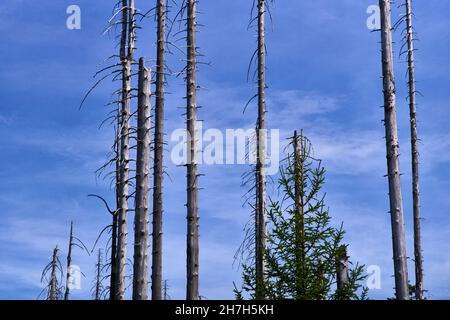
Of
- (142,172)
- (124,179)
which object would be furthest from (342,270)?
(124,179)

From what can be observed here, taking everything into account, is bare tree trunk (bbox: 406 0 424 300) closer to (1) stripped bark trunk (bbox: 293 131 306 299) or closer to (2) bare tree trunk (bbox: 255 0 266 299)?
(2) bare tree trunk (bbox: 255 0 266 299)

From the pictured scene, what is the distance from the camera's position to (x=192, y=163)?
16609 mm

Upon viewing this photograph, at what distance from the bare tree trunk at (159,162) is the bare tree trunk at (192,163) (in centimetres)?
92

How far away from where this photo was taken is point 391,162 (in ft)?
45.9

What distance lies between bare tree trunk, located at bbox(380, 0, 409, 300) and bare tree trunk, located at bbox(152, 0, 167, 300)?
619cm

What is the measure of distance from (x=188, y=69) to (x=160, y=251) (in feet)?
17.0

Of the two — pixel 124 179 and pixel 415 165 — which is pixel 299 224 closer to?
pixel 124 179

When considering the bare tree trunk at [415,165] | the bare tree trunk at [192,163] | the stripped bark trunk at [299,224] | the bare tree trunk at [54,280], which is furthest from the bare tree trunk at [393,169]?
the bare tree trunk at [54,280]

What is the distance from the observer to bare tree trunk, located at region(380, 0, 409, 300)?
44.5 feet

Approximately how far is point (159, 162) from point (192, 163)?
203cm

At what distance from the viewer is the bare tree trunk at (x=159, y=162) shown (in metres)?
17.5
